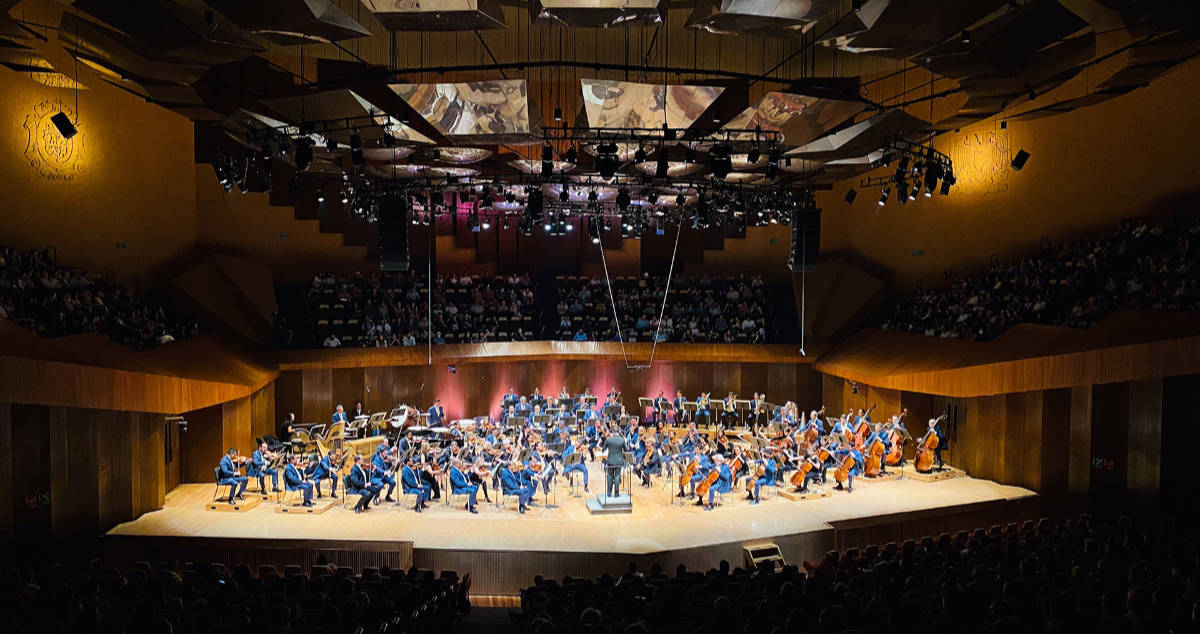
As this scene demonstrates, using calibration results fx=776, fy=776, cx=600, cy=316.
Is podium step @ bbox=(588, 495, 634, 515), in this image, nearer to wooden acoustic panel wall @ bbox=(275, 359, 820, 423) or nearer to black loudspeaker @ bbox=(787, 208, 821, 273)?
black loudspeaker @ bbox=(787, 208, 821, 273)

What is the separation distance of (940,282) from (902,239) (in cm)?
180

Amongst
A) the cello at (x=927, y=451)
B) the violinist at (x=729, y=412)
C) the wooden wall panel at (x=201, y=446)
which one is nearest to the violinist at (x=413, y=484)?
the wooden wall panel at (x=201, y=446)

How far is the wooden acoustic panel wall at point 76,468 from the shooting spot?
33.7 ft

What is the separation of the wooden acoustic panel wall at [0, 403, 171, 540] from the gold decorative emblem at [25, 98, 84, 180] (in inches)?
209

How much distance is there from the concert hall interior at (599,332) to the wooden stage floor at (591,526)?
8 cm

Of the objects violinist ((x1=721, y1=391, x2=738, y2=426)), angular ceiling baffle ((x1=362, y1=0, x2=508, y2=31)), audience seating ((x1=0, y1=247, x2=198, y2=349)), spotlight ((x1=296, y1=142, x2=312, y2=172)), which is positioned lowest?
violinist ((x1=721, y1=391, x2=738, y2=426))

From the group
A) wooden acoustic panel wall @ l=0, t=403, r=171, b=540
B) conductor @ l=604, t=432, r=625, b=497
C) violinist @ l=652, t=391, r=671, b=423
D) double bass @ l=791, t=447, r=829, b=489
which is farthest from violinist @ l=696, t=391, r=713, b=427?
wooden acoustic panel wall @ l=0, t=403, r=171, b=540

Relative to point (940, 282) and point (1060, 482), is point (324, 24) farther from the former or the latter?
point (940, 282)

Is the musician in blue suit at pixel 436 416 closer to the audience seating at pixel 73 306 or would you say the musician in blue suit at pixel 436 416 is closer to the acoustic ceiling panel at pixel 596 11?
the audience seating at pixel 73 306

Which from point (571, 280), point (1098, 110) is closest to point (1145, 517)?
point (1098, 110)

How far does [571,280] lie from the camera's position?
23.9m

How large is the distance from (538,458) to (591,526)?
7.60 feet

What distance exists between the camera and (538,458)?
45.2ft

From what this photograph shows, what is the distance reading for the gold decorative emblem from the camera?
45.4 ft
